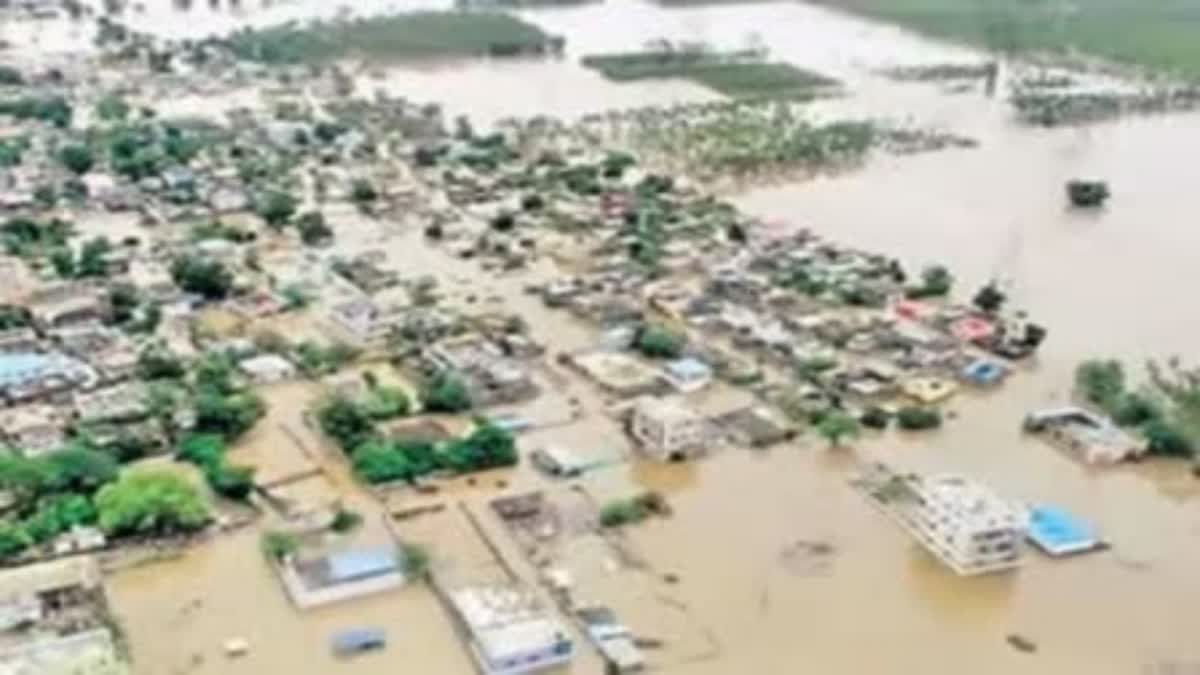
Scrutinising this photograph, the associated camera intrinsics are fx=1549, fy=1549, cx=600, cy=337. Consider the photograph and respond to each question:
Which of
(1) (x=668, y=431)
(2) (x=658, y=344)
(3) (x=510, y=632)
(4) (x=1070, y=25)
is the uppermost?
(4) (x=1070, y=25)

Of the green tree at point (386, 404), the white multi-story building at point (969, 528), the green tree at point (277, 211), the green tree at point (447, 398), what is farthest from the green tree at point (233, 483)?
the green tree at point (277, 211)

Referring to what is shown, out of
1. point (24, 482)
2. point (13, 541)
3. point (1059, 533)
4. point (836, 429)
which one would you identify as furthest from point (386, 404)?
point (1059, 533)

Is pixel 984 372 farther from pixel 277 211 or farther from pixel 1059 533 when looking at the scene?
pixel 277 211

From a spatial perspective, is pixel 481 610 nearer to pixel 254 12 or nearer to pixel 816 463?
pixel 816 463

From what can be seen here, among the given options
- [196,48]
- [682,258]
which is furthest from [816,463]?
[196,48]

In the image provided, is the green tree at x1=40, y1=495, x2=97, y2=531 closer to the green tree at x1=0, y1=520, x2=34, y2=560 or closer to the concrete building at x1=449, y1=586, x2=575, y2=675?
the green tree at x1=0, y1=520, x2=34, y2=560

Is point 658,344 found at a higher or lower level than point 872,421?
higher

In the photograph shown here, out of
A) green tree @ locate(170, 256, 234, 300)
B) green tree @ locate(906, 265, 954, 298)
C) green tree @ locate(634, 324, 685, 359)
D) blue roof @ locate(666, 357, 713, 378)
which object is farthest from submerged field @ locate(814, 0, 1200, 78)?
green tree @ locate(170, 256, 234, 300)
